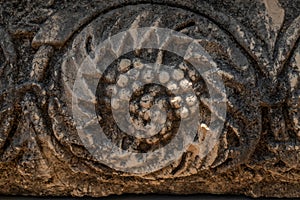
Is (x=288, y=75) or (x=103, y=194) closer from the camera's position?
(x=288, y=75)

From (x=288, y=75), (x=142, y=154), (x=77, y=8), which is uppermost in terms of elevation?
(x=77, y=8)

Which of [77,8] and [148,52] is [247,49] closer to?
[148,52]

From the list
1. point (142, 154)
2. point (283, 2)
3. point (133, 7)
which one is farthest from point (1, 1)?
point (283, 2)

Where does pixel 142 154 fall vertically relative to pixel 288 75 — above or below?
below

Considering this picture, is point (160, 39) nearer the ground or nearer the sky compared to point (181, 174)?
nearer the sky

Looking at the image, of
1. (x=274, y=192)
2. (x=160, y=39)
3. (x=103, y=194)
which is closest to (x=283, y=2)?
(x=160, y=39)

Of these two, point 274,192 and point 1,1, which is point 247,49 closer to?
point 274,192
